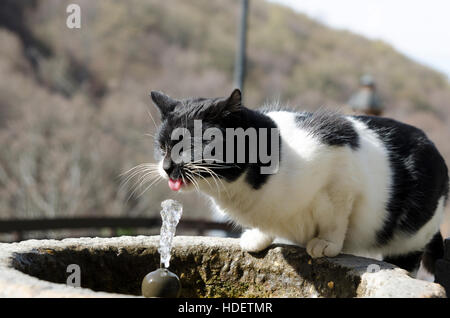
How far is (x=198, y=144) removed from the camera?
75.1 inches

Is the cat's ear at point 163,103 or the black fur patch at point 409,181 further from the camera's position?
the black fur patch at point 409,181

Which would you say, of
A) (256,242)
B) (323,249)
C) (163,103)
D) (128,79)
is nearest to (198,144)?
(163,103)

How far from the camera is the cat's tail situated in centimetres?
263

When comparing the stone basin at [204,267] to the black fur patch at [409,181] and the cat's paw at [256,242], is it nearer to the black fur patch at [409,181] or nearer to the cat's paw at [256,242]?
the cat's paw at [256,242]

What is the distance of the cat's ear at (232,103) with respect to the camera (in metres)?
1.94

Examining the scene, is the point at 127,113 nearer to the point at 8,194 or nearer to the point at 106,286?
the point at 8,194

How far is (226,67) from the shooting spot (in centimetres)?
2073

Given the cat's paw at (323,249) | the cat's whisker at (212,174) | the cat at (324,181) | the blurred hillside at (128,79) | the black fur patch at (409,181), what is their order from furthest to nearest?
the blurred hillside at (128,79) → the black fur patch at (409,181) → the cat's paw at (323,249) → the cat at (324,181) → the cat's whisker at (212,174)

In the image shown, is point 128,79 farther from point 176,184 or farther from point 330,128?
point 176,184

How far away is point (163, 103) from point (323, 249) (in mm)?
952

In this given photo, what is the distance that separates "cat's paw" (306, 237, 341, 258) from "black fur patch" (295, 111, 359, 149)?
0.45 m

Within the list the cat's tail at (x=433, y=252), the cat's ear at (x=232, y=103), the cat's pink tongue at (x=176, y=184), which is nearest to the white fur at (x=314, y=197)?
the cat's pink tongue at (x=176, y=184)

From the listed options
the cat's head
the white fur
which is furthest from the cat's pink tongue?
the white fur
